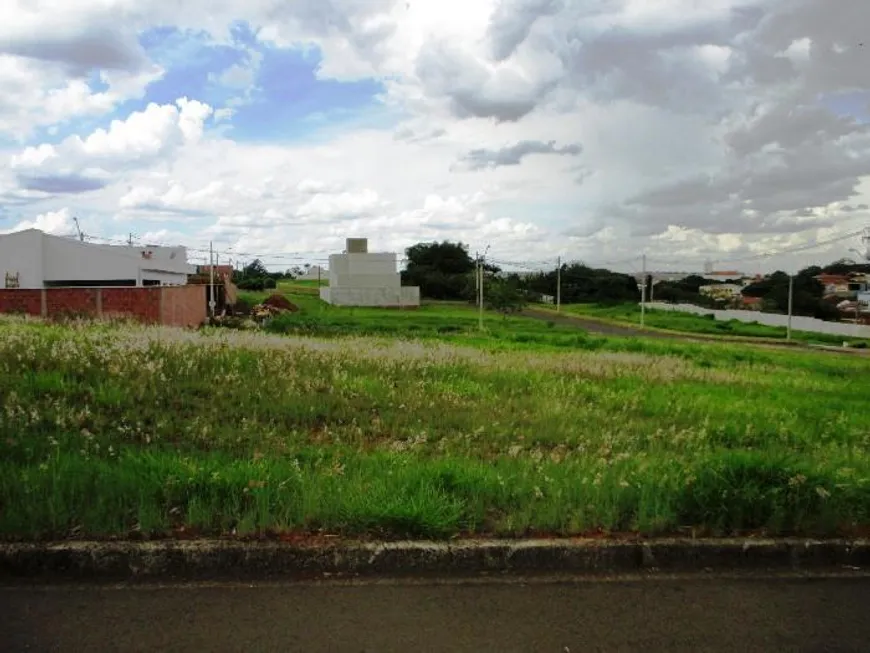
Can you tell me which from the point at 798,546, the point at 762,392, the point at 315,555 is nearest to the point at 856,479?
the point at 798,546

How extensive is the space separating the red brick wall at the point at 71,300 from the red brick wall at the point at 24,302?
395 mm

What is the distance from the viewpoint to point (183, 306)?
2952 centimetres

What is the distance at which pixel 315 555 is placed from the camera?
398 centimetres

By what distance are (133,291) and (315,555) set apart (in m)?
23.4

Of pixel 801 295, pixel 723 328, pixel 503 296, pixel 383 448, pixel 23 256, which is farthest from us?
pixel 801 295

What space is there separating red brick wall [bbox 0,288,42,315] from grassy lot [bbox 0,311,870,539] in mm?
17447

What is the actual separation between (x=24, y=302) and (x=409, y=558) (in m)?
26.9

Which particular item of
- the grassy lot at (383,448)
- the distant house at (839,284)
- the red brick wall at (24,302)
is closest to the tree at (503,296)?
the red brick wall at (24,302)

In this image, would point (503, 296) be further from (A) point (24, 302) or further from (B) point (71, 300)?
(A) point (24, 302)

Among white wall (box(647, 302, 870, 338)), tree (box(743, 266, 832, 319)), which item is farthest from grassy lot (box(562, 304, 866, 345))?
tree (box(743, 266, 832, 319))

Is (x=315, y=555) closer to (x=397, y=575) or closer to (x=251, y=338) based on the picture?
(x=397, y=575)

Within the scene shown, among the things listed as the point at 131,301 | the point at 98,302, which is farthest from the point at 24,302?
the point at 131,301

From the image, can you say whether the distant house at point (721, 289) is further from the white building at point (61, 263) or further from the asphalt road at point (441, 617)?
the asphalt road at point (441, 617)

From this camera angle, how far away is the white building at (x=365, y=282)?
73.7 metres
